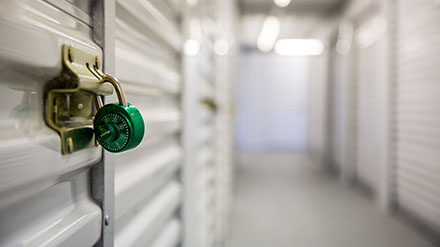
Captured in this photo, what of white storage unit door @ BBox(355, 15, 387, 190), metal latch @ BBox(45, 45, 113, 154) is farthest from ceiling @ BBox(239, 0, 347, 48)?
metal latch @ BBox(45, 45, 113, 154)

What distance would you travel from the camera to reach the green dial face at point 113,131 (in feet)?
1.81

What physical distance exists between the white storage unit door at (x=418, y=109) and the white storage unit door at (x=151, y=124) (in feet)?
9.81

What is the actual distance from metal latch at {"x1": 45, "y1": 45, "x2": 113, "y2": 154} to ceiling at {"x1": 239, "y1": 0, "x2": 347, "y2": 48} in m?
7.00

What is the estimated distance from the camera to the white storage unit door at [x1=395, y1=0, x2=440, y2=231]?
3248 millimetres

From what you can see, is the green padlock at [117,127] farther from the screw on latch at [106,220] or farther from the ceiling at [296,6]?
the ceiling at [296,6]

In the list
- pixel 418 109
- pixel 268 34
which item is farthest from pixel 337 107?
pixel 418 109

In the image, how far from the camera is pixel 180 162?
1.41 metres

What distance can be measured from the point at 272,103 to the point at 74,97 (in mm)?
11339

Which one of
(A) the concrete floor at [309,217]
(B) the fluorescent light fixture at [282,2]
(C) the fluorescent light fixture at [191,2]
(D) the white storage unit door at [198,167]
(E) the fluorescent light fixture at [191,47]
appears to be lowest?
(A) the concrete floor at [309,217]

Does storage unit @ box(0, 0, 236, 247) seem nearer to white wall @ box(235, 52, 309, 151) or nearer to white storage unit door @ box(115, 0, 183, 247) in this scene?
white storage unit door @ box(115, 0, 183, 247)

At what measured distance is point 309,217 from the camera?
412 centimetres

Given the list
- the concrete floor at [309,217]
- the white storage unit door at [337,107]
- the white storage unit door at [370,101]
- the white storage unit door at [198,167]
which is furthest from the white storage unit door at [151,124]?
the white storage unit door at [337,107]

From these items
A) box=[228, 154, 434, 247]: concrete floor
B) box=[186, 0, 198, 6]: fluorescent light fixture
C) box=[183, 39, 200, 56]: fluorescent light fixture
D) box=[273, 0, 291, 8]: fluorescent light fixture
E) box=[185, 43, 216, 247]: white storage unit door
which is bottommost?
box=[228, 154, 434, 247]: concrete floor

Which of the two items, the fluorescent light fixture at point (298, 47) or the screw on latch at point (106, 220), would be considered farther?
the fluorescent light fixture at point (298, 47)
